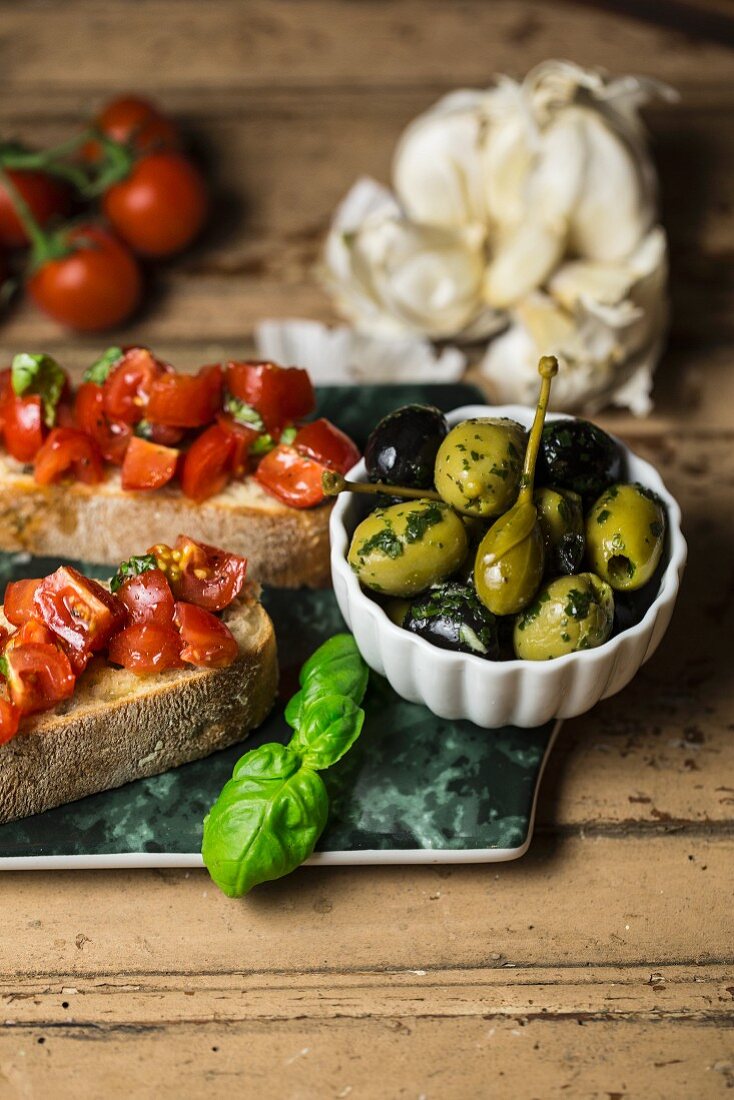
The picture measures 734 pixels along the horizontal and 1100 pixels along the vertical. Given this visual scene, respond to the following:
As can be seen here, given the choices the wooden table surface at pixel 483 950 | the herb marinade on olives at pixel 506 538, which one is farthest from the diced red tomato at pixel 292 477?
the wooden table surface at pixel 483 950

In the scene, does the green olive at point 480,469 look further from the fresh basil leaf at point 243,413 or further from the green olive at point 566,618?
the fresh basil leaf at point 243,413

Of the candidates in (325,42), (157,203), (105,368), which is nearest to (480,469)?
(105,368)

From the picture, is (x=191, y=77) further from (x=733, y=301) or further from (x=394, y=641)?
(x=394, y=641)

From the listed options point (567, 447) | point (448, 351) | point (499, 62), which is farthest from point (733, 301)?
point (567, 447)

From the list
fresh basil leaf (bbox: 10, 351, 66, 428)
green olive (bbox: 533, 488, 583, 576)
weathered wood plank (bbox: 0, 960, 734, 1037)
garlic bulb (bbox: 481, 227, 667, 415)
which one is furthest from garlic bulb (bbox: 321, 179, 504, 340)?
weathered wood plank (bbox: 0, 960, 734, 1037)

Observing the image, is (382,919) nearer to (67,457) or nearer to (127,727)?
(127,727)

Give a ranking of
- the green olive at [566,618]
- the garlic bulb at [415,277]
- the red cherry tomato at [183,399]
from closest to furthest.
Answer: the green olive at [566,618] → the red cherry tomato at [183,399] → the garlic bulb at [415,277]
